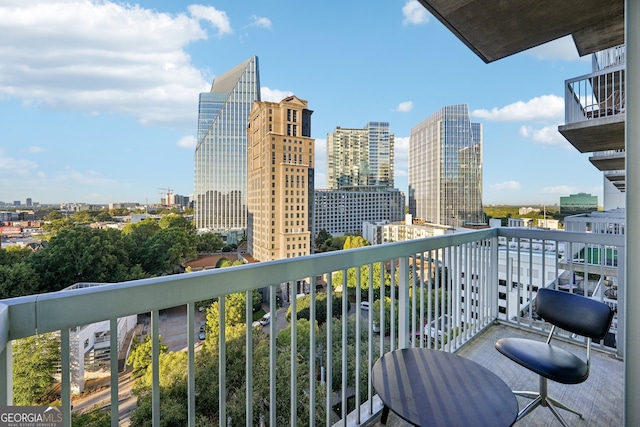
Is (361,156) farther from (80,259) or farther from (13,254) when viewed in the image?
(13,254)

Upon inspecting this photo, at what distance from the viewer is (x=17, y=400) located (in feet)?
2.40

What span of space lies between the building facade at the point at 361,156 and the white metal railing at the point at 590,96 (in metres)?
31.4

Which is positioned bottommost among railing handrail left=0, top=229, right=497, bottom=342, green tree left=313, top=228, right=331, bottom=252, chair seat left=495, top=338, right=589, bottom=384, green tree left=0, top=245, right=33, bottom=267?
green tree left=313, top=228, right=331, bottom=252

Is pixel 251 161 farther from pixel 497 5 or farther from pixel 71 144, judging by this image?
pixel 497 5

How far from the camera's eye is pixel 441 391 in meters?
1.16

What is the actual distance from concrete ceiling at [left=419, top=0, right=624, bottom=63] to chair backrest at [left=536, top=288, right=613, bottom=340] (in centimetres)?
200

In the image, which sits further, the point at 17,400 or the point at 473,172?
the point at 473,172

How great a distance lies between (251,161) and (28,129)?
1835cm

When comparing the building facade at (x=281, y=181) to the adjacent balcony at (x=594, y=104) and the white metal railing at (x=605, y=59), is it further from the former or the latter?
the white metal railing at (x=605, y=59)

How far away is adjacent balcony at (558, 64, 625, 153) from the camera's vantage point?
4.16 m

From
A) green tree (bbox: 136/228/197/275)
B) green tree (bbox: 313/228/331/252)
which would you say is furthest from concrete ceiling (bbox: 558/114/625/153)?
green tree (bbox: 313/228/331/252)

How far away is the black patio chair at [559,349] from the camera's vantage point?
158cm

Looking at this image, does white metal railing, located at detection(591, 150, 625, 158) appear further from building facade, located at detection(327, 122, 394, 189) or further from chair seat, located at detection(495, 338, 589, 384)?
building facade, located at detection(327, 122, 394, 189)

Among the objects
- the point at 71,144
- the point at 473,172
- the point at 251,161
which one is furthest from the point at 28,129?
the point at 473,172
